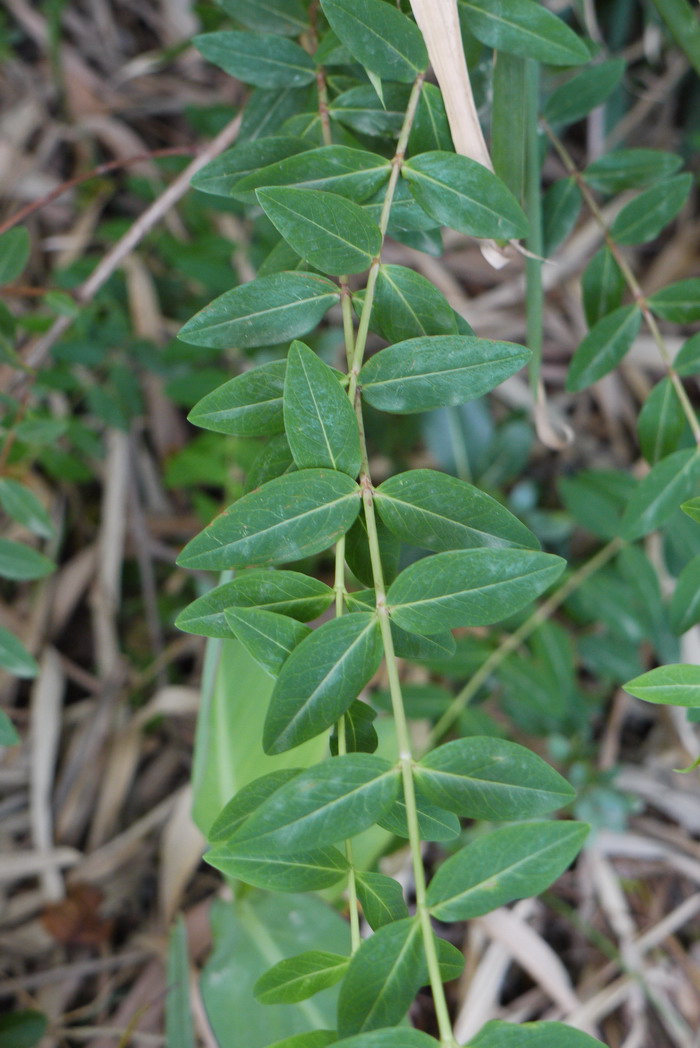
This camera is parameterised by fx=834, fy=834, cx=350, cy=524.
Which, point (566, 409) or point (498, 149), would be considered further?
point (566, 409)

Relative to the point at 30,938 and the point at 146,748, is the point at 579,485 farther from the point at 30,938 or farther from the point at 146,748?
the point at 30,938

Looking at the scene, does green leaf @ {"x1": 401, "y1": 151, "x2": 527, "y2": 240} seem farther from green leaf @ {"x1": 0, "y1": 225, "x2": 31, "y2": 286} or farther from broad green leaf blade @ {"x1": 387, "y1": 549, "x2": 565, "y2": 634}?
green leaf @ {"x1": 0, "y1": 225, "x2": 31, "y2": 286}

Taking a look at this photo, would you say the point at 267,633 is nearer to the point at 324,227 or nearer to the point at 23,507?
the point at 324,227

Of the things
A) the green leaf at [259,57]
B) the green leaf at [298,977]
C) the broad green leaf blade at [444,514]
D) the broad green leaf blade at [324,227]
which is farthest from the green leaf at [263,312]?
the green leaf at [298,977]

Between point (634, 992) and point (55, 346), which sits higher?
point (55, 346)

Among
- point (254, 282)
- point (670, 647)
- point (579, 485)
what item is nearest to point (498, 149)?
point (254, 282)

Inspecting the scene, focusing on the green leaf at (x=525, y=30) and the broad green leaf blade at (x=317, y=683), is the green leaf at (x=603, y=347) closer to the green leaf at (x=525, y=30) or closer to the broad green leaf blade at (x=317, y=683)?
the green leaf at (x=525, y=30)
